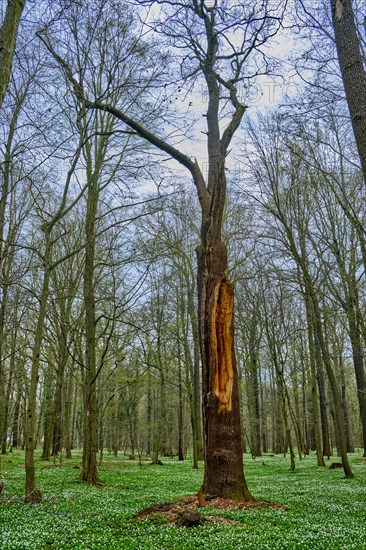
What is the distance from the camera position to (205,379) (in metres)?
8.37

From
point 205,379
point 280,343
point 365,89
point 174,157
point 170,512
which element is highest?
point 174,157

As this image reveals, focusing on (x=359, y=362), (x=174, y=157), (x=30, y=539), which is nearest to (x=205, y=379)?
(x=30, y=539)

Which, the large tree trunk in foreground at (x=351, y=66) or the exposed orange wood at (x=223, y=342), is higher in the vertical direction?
the large tree trunk in foreground at (x=351, y=66)

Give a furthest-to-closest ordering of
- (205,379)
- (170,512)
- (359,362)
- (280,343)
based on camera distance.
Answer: (359,362) < (280,343) < (205,379) < (170,512)

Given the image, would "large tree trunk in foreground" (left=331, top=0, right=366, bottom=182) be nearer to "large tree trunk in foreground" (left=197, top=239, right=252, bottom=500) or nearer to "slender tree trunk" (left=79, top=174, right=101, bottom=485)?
"large tree trunk in foreground" (left=197, top=239, right=252, bottom=500)

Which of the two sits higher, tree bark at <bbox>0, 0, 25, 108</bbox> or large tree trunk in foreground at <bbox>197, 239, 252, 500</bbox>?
tree bark at <bbox>0, 0, 25, 108</bbox>

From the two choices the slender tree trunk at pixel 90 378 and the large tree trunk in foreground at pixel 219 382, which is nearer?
the large tree trunk in foreground at pixel 219 382

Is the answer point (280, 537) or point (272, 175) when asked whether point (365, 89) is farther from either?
point (272, 175)

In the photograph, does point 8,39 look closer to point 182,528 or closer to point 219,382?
point 182,528

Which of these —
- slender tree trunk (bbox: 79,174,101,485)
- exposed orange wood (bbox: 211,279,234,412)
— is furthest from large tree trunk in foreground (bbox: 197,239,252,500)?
slender tree trunk (bbox: 79,174,101,485)

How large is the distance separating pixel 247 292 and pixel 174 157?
1096 cm

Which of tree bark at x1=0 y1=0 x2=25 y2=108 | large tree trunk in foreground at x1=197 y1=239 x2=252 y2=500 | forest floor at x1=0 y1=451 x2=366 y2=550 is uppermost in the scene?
tree bark at x1=0 y1=0 x2=25 y2=108

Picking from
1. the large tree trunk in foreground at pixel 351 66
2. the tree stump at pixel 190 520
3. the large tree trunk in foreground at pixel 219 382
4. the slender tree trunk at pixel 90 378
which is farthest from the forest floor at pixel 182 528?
the large tree trunk in foreground at pixel 351 66

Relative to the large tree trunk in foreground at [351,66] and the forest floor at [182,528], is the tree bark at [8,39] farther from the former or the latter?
the forest floor at [182,528]
